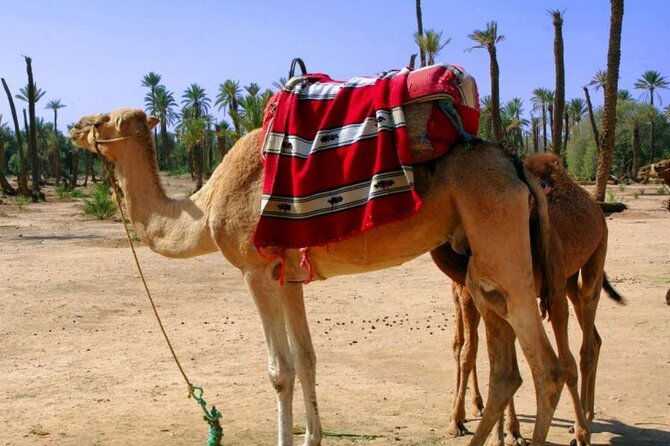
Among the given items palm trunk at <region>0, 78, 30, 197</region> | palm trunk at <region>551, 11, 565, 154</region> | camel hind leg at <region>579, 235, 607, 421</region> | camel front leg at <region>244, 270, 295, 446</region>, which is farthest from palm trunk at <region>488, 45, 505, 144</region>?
camel front leg at <region>244, 270, 295, 446</region>

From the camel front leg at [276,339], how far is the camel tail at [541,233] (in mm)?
1711

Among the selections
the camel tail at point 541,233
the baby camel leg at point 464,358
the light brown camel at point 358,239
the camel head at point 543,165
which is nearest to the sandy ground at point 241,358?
the baby camel leg at point 464,358

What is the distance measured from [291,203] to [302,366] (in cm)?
139

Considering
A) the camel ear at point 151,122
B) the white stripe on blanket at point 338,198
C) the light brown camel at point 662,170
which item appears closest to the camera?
the white stripe on blanket at point 338,198

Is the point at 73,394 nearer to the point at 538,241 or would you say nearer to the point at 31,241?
the point at 538,241

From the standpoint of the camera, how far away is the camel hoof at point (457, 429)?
6.71m

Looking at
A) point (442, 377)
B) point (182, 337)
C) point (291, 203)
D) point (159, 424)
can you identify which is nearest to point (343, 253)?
point (291, 203)

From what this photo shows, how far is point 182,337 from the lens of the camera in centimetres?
1037

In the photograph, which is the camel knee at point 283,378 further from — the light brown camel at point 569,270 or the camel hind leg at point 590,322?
the camel hind leg at point 590,322

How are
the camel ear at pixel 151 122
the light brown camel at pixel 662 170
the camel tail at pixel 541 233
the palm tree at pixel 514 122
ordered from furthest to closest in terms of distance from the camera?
the palm tree at pixel 514 122 → the light brown camel at pixel 662 170 → the camel ear at pixel 151 122 → the camel tail at pixel 541 233

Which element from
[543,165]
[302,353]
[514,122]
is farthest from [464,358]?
[514,122]

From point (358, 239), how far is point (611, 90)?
22.0 metres

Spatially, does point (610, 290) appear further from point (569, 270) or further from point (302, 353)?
point (302, 353)

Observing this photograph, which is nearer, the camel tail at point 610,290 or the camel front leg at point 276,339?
the camel front leg at point 276,339
